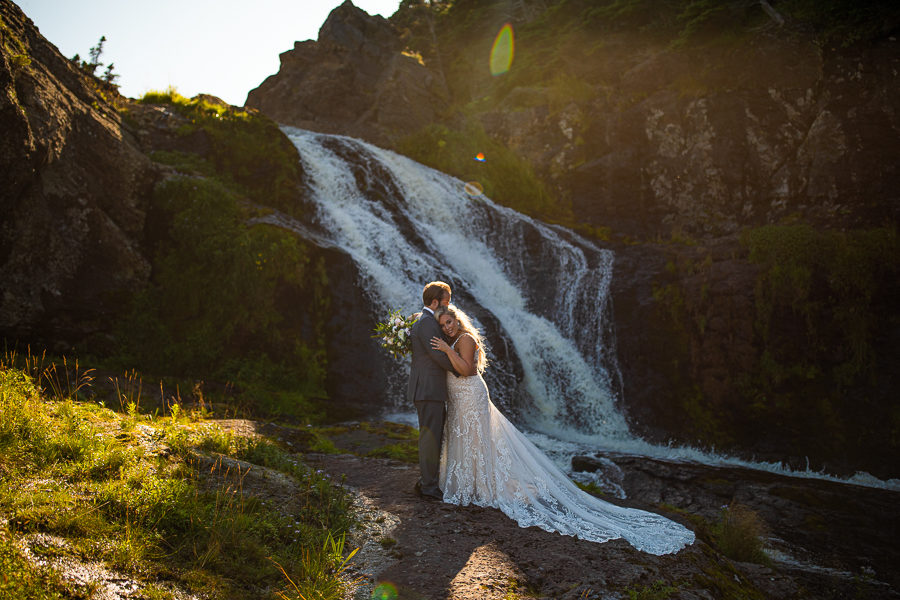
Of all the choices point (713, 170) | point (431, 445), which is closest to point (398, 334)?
point (431, 445)

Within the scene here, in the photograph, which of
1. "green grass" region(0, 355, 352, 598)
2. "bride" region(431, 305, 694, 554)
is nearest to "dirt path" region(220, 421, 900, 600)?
"bride" region(431, 305, 694, 554)

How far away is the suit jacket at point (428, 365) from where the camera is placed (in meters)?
5.69

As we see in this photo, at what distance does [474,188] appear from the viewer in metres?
20.5

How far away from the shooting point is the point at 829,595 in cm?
613

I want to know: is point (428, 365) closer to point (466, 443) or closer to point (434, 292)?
point (434, 292)

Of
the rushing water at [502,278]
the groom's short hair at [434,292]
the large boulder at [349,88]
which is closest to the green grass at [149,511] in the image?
the groom's short hair at [434,292]

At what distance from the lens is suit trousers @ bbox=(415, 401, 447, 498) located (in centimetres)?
573

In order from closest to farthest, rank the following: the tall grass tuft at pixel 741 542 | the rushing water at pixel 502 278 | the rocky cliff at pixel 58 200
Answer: the tall grass tuft at pixel 741 542 → the rocky cliff at pixel 58 200 → the rushing water at pixel 502 278

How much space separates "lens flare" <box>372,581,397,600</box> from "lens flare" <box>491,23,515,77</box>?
90.4 feet

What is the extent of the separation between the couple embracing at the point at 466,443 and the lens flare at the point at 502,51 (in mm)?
25109

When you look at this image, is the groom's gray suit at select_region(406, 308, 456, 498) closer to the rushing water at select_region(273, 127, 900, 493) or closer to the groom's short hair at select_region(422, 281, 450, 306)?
the groom's short hair at select_region(422, 281, 450, 306)

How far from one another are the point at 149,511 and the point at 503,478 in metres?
3.22

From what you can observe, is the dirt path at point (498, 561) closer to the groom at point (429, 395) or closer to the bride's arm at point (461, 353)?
the groom at point (429, 395)

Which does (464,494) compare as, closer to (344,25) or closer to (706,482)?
(706,482)
